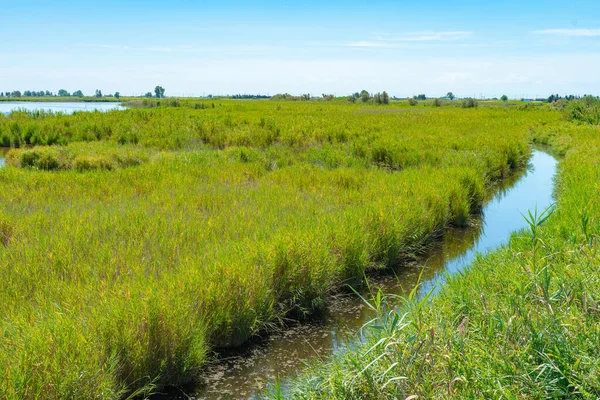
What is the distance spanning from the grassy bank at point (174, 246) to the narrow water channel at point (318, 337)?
206 millimetres

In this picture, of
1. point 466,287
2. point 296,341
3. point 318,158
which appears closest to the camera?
point 466,287

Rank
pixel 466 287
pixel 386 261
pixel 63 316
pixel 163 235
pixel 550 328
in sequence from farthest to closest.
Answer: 1. pixel 386 261
2. pixel 163 235
3. pixel 466 287
4. pixel 63 316
5. pixel 550 328

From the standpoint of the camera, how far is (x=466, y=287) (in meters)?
4.76

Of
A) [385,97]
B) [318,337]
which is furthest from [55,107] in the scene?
[318,337]

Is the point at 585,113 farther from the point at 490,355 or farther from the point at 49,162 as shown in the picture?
the point at 490,355

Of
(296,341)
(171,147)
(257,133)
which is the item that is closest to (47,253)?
(296,341)

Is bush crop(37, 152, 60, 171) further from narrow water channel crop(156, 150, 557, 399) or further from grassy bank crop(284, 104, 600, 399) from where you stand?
grassy bank crop(284, 104, 600, 399)

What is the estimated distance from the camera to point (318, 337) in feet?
17.3

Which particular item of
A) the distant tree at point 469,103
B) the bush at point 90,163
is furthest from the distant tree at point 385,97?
the bush at point 90,163

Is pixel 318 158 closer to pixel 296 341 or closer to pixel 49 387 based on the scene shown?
pixel 296 341

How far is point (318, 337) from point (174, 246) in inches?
80.4

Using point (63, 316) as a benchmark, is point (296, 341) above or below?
below

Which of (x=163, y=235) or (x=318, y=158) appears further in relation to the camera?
(x=318, y=158)

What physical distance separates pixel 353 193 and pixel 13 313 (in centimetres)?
623
